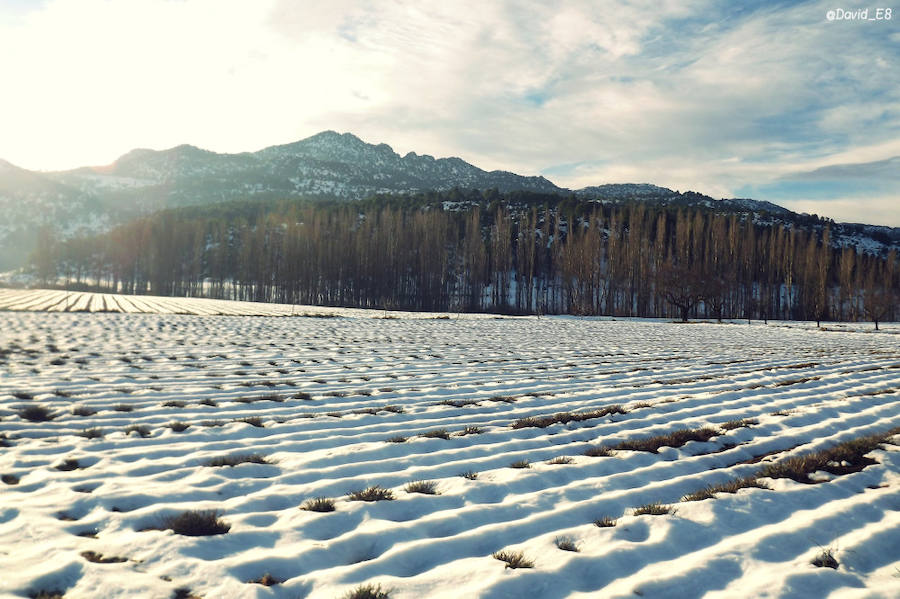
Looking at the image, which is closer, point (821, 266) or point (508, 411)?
point (508, 411)

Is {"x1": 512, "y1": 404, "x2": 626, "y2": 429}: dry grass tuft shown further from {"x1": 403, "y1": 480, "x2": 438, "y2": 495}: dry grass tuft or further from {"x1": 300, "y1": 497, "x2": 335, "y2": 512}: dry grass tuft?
{"x1": 300, "y1": 497, "x2": 335, "y2": 512}: dry grass tuft

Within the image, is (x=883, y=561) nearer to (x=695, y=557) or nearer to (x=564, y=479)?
(x=695, y=557)

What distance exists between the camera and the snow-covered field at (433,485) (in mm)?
3045

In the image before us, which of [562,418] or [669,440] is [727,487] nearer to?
[669,440]

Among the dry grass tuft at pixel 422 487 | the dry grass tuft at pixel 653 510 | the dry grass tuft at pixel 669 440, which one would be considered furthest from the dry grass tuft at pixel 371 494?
the dry grass tuft at pixel 669 440

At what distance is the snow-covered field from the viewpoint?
9.99ft

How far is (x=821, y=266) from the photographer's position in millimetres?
61156

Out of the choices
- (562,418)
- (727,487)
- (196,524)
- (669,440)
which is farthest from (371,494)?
(669,440)

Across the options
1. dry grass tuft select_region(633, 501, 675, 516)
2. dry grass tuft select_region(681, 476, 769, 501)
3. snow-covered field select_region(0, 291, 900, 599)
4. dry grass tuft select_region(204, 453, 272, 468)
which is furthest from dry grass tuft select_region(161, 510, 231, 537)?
dry grass tuft select_region(681, 476, 769, 501)

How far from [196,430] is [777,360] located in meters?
14.7

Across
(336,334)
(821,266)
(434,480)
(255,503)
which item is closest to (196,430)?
(255,503)

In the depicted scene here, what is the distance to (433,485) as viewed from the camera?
4.54m

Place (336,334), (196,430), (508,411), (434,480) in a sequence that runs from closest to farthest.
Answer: (434,480) < (196,430) < (508,411) < (336,334)

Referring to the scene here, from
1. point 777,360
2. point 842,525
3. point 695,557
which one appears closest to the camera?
point 695,557
